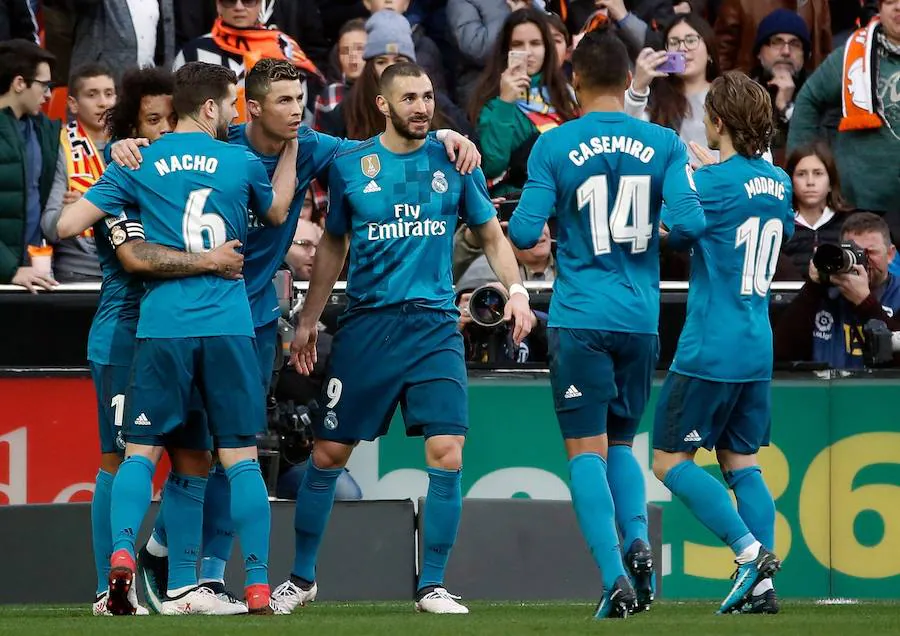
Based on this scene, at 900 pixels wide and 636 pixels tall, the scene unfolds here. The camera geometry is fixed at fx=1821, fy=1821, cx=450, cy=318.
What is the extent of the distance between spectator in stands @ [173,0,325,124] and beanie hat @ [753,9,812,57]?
125 inches

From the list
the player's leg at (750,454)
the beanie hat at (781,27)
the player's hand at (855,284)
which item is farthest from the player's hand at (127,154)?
the beanie hat at (781,27)

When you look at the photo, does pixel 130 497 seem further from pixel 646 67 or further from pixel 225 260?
pixel 646 67

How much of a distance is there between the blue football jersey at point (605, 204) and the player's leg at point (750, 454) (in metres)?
0.61

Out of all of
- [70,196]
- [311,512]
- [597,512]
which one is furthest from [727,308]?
[70,196]

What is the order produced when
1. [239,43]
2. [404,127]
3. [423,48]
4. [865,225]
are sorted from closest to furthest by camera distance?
[404,127] < [865,225] < [239,43] < [423,48]

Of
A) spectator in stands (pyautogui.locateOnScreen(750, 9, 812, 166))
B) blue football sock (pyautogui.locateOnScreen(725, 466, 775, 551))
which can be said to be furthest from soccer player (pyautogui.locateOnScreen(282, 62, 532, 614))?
spectator in stands (pyautogui.locateOnScreen(750, 9, 812, 166))

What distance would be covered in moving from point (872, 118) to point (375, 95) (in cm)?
318

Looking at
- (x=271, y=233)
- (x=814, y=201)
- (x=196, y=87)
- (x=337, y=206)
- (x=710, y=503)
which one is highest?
Result: (x=196, y=87)

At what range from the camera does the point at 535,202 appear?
700cm

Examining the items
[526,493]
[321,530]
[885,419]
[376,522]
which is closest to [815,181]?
[885,419]

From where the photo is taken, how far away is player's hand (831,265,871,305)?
30.3 feet

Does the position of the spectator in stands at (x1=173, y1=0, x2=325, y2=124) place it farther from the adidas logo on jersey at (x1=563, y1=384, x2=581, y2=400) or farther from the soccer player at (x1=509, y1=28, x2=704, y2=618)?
the adidas logo on jersey at (x1=563, y1=384, x2=581, y2=400)

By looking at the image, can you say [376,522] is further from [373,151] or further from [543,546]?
[373,151]

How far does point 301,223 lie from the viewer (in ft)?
34.4
